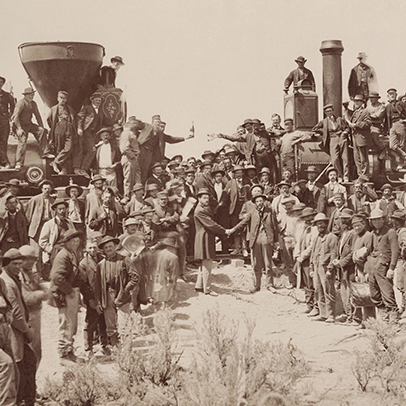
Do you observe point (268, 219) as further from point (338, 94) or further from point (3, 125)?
point (338, 94)

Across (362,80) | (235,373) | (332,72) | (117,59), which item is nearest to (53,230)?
(117,59)

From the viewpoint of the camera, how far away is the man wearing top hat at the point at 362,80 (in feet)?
82.4

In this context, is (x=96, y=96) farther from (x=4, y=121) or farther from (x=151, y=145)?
(x=4, y=121)

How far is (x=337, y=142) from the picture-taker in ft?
75.8

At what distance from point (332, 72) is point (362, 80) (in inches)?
69.3

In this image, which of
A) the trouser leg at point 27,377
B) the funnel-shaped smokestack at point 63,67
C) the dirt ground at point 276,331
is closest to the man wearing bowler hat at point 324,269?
the dirt ground at point 276,331

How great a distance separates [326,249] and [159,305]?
2801 mm

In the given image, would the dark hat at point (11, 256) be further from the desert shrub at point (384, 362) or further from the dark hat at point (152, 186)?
the dark hat at point (152, 186)

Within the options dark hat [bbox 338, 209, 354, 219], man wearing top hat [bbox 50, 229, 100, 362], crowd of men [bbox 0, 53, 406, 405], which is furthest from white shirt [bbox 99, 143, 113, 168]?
man wearing top hat [bbox 50, 229, 100, 362]

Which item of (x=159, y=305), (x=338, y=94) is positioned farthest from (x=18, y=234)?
(x=338, y=94)

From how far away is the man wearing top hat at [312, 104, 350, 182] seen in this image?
22969 mm

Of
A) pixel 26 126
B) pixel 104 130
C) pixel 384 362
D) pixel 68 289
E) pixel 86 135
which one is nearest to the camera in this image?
pixel 384 362

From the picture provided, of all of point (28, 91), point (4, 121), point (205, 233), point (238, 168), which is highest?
point (28, 91)

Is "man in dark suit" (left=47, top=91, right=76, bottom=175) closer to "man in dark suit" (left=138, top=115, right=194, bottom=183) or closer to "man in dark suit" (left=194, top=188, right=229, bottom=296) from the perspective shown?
"man in dark suit" (left=138, top=115, right=194, bottom=183)
